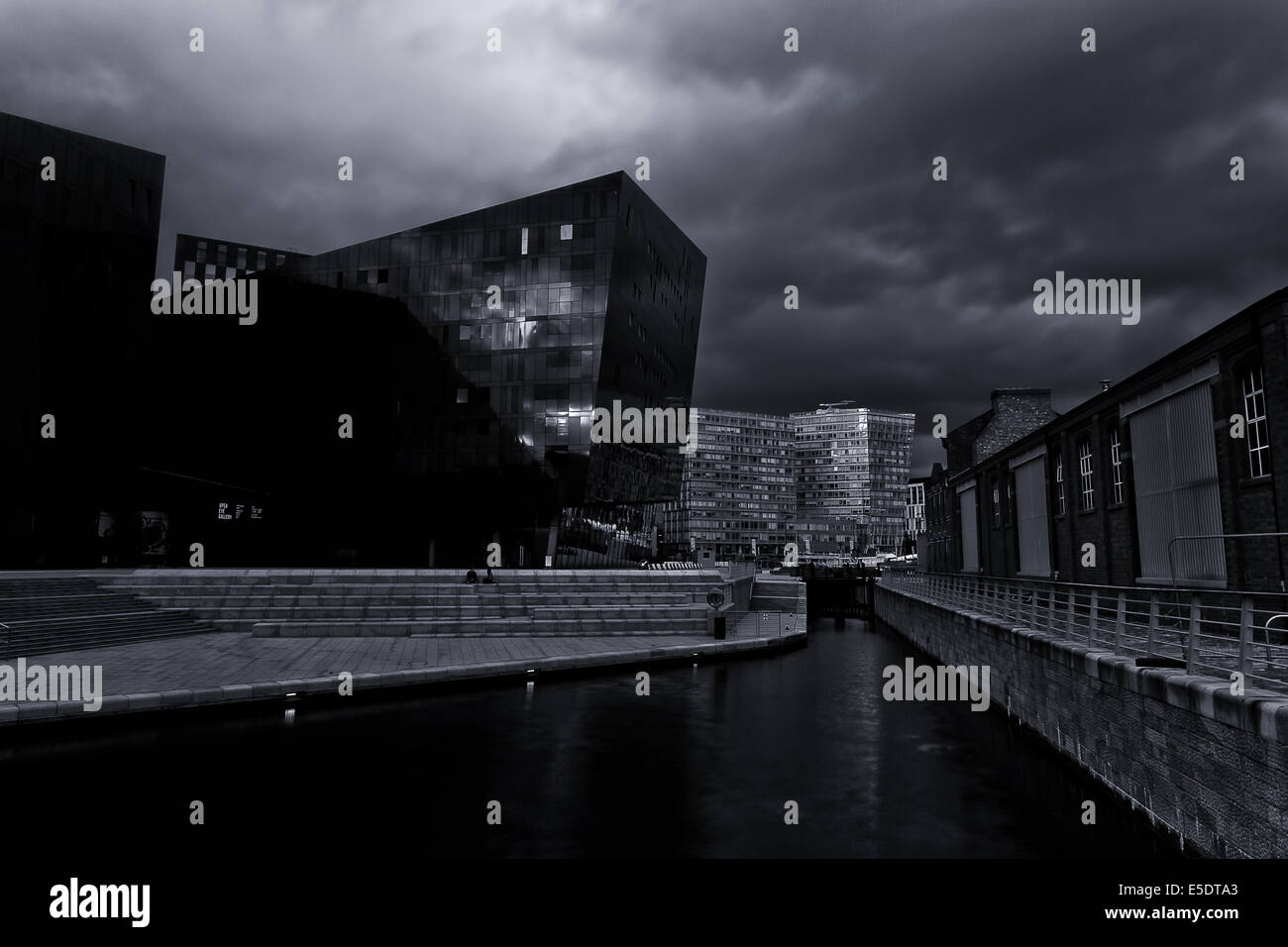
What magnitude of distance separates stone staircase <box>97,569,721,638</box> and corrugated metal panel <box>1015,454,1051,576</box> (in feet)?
50.1

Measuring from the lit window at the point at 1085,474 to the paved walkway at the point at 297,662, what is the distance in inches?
531

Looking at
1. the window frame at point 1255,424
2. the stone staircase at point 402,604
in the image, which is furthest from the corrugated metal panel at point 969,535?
the window frame at point 1255,424

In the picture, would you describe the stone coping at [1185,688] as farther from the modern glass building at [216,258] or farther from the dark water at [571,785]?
the modern glass building at [216,258]

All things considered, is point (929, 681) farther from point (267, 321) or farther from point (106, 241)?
point (267, 321)

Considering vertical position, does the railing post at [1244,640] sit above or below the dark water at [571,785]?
above

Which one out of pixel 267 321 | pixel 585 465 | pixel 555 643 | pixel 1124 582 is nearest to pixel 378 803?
pixel 555 643

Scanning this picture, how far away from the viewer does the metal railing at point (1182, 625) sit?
802cm

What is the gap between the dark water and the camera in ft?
30.3

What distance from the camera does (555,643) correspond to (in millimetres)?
24891

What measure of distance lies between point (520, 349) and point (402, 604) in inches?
964

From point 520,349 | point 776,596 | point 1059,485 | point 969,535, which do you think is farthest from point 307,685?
point 969,535

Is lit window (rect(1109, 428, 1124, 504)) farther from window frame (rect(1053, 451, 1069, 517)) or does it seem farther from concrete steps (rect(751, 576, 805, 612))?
concrete steps (rect(751, 576, 805, 612))
